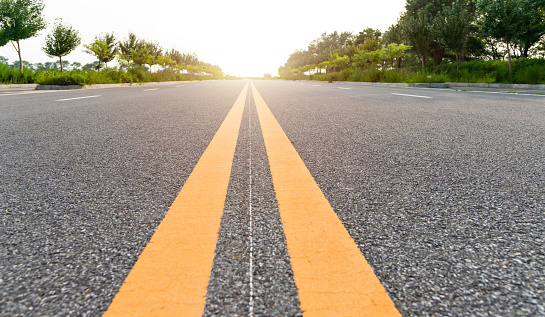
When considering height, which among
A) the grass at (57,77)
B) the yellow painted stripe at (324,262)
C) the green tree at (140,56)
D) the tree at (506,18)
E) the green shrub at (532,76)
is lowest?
the yellow painted stripe at (324,262)

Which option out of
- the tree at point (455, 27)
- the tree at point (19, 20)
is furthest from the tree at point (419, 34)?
the tree at point (19, 20)

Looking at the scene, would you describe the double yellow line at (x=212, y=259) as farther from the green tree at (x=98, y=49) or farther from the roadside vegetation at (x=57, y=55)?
the green tree at (x=98, y=49)

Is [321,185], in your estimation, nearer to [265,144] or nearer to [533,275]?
[533,275]

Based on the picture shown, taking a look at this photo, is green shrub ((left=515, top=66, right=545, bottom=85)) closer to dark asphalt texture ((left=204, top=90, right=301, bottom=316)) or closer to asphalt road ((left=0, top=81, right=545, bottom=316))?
asphalt road ((left=0, top=81, right=545, bottom=316))

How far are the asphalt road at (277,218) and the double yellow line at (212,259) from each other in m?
0.03

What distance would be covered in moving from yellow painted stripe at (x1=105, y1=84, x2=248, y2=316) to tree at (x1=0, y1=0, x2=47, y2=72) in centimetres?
3265

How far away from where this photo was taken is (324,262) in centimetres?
97

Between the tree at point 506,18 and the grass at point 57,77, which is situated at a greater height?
the tree at point 506,18

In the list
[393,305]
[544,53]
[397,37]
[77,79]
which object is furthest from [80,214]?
[544,53]

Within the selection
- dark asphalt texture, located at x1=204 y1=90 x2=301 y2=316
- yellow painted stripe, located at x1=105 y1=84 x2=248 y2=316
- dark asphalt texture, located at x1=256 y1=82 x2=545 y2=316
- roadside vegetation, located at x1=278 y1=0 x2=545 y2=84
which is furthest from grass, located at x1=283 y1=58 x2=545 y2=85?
yellow painted stripe, located at x1=105 y1=84 x2=248 y2=316

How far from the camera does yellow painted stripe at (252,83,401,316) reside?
79cm

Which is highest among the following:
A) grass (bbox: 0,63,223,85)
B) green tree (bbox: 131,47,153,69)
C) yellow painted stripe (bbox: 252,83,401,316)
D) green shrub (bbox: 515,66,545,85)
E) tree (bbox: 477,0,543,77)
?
green tree (bbox: 131,47,153,69)

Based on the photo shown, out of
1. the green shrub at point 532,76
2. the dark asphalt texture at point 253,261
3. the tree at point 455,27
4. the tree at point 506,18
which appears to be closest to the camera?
the dark asphalt texture at point 253,261

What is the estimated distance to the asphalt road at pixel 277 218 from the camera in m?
0.83
